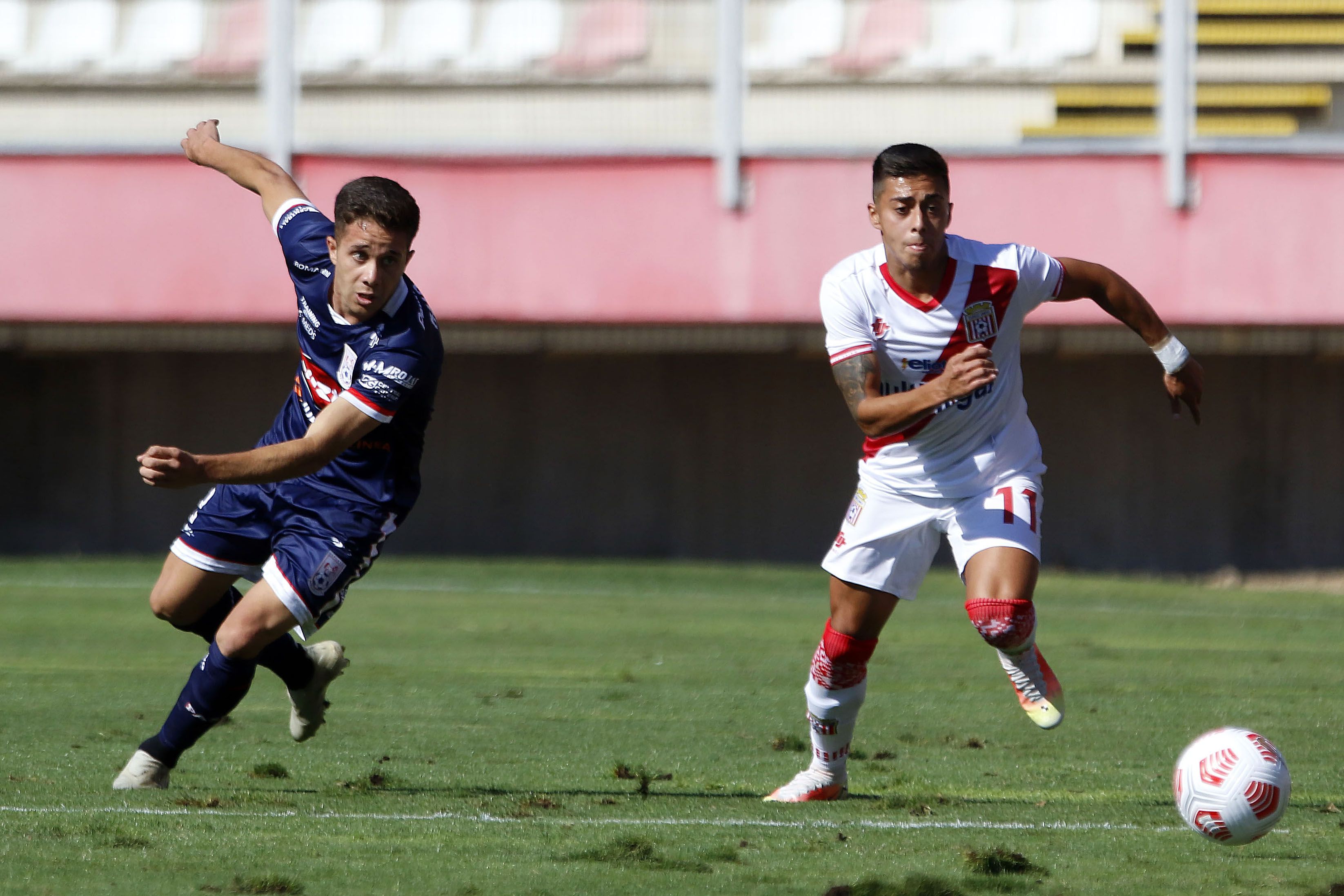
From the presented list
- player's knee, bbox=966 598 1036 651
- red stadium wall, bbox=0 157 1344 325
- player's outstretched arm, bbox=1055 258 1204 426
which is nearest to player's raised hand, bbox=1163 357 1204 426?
player's outstretched arm, bbox=1055 258 1204 426

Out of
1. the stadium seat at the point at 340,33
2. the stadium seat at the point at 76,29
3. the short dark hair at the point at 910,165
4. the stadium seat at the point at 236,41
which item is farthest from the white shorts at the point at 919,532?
the stadium seat at the point at 76,29

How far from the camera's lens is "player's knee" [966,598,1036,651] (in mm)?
4910

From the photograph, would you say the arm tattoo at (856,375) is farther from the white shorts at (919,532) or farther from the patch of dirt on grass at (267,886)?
the patch of dirt on grass at (267,886)

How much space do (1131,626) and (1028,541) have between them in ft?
21.9

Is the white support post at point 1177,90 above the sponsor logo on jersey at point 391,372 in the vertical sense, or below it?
above

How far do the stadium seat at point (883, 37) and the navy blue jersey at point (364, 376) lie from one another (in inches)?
363

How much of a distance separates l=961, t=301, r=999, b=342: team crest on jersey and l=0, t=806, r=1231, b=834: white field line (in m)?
1.49

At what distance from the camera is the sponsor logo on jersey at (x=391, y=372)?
497cm

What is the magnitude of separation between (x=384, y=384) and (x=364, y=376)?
6 centimetres

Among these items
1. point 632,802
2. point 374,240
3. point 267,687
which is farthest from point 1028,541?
point 267,687

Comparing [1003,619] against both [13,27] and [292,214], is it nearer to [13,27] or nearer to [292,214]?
[292,214]

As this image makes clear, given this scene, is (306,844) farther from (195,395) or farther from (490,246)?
(195,395)

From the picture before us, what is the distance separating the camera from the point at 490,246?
46.9 ft

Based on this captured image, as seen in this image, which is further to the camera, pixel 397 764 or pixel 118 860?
pixel 397 764
